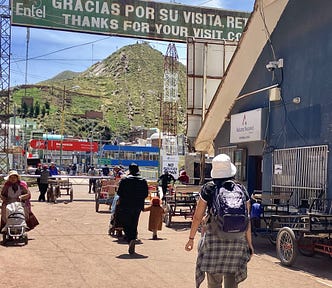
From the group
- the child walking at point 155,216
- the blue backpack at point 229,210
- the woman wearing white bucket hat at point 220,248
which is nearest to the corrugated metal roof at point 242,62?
the child walking at point 155,216

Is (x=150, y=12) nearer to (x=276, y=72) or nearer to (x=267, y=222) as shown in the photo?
(x=276, y=72)

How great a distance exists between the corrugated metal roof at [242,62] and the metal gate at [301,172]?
3.20 metres

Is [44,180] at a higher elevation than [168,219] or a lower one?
higher

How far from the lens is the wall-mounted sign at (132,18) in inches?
818

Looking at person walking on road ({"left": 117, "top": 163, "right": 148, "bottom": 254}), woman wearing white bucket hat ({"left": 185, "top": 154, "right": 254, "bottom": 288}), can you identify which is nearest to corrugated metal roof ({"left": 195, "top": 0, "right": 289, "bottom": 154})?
person walking on road ({"left": 117, "top": 163, "right": 148, "bottom": 254})

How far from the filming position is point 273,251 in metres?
11.6

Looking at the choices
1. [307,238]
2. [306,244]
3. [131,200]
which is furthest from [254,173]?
[131,200]

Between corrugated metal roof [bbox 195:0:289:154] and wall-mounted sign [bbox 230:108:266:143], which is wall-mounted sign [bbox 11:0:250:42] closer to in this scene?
corrugated metal roof [bbox 195:0:289:154]

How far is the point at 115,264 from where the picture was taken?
9125mm

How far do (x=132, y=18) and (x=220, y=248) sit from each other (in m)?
17.7

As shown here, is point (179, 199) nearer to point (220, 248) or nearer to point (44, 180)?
point (44, 180)

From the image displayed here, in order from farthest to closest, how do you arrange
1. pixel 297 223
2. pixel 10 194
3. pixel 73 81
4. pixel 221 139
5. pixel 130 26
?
pixel 73 81 → pixel 130 26 → pixel 221 139 → pixel 10 194 → pixel 297 223

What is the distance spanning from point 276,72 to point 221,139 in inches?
185

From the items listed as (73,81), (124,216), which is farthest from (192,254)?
(73,81)
